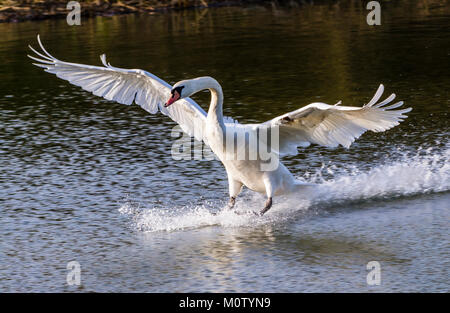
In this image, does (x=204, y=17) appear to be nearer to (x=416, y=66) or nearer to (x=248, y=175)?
(x=416, y=66)

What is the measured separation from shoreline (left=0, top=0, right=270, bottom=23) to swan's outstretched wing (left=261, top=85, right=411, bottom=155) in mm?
21107

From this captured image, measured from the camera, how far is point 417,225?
887 centimetres

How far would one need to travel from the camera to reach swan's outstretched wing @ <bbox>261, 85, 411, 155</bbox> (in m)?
8.63

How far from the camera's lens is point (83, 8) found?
29.7 m

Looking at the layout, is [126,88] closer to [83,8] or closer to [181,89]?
[181,89]

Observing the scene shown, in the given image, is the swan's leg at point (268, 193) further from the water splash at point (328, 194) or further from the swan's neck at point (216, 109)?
the swan's neck at point (216, 109)

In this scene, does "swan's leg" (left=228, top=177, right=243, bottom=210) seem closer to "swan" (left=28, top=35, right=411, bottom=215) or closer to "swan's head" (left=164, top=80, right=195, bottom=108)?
"swan" (left=28, top=35, right=411, bottom=215)

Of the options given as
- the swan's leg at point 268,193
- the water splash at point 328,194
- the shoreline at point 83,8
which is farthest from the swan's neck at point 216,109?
the shoreline at point 83,8

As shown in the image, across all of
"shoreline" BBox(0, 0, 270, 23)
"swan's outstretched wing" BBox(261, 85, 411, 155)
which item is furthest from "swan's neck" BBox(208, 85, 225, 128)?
"shoreline" BBox(0, 0, 270, 23)

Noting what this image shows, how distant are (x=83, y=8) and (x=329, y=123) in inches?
865

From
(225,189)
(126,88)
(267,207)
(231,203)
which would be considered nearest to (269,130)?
(267,207)

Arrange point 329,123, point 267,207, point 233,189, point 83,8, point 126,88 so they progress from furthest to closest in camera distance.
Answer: point 83,8 → point 126,88 → point 233,189 → point 267,207 → point 329,123

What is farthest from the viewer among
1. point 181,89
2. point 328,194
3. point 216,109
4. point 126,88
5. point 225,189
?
point 225,189

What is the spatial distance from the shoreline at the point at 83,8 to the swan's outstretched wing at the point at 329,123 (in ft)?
69.2
